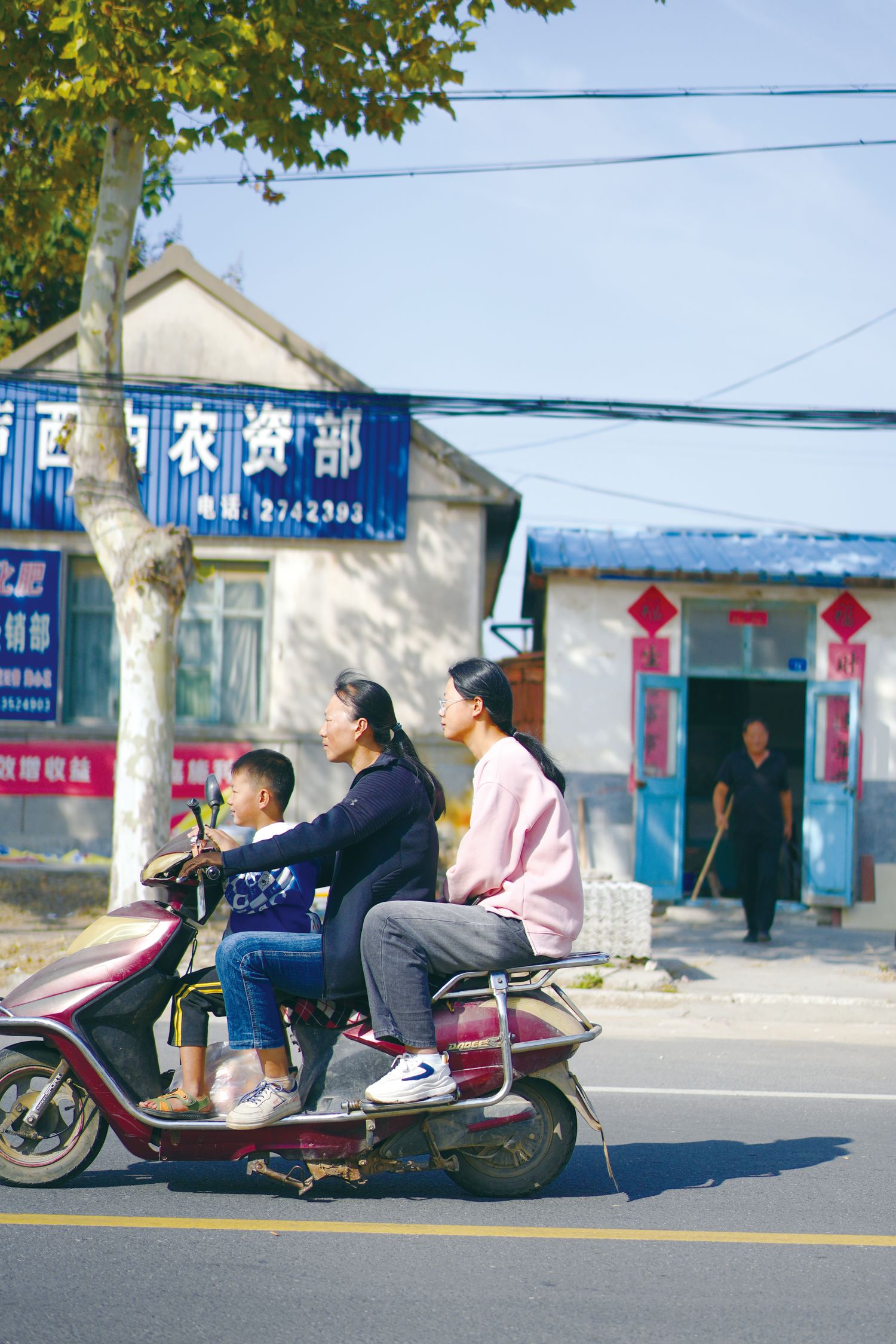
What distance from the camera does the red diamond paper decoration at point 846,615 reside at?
13156 mm

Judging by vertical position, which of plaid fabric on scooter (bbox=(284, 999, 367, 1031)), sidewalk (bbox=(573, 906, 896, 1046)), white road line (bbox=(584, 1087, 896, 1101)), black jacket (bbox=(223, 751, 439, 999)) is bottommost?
sidewalk (bbox=(573, 906, 896, 1046))

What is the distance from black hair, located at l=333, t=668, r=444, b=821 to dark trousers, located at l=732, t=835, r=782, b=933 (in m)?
7.51

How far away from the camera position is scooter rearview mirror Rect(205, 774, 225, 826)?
150 inches

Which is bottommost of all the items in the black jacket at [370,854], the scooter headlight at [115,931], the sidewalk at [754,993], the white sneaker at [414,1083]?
the sidewalk at [754,993]

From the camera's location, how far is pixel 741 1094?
6.19 metres

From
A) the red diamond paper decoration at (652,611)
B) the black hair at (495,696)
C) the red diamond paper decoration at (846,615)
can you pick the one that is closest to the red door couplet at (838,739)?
the red diamond paper decoration at (846,615)

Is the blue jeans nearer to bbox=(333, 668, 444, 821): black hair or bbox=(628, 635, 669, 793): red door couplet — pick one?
bbox=(333, 668, 444, 821): black hair

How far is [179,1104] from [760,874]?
8067mm

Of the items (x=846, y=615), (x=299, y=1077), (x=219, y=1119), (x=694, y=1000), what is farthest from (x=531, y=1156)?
(x=846, y=615)

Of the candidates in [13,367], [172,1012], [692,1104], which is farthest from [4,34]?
[692,1104]

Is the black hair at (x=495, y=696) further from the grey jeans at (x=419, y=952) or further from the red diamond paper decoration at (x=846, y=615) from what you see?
the red diamond paper decoration at (x=846, y=615)

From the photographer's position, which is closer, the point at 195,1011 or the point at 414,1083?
the point at 414,1083

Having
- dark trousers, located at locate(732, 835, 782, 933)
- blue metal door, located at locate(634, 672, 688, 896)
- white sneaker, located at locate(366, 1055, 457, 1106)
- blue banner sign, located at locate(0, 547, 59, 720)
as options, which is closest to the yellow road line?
white sneaker, located at locate(366, 1055, 457, 1106)

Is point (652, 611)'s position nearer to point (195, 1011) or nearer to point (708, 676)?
point (708, 676)
